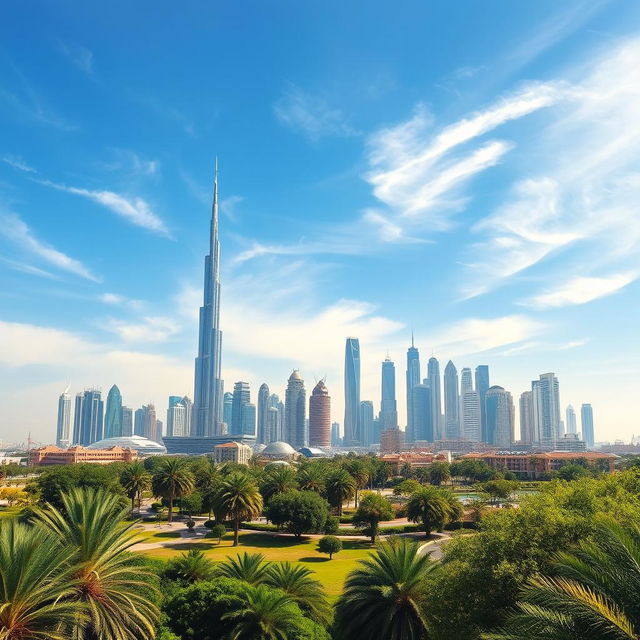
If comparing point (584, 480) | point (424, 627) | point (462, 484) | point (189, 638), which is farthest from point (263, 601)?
point (462, 484)

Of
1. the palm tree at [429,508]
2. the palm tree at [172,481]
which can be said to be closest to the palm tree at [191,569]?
the palm tree at [429,508]

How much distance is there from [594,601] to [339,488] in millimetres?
77456

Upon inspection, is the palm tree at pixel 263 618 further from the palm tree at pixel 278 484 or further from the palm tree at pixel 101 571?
the palm tree at pixel 278 484

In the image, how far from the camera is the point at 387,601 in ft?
91.7

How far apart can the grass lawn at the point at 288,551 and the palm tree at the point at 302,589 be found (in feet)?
58.2

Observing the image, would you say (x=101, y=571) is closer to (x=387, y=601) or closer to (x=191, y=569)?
(x=387, y=601)

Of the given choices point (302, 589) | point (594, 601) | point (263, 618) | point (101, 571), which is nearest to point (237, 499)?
point (302, 589)

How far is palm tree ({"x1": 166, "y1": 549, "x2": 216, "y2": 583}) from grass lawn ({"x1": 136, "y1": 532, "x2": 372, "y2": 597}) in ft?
56.2

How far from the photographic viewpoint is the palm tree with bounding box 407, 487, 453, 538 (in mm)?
71812

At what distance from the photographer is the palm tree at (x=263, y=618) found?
2644 centimetres

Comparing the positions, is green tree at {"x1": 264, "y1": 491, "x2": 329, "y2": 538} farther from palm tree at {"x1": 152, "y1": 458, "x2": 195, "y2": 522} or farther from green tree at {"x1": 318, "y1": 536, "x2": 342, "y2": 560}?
palm tree at {"x1": 152, "y1": 458, "x2": 195, "y2": 522}

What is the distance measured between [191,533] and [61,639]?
65796mm

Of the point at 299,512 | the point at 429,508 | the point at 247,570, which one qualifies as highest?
the point at 247,570

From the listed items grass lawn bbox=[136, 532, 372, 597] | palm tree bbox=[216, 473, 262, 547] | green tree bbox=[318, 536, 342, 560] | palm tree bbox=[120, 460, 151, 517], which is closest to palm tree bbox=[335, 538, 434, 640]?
grass lawn bbox=[136, 532, 372, 597]
